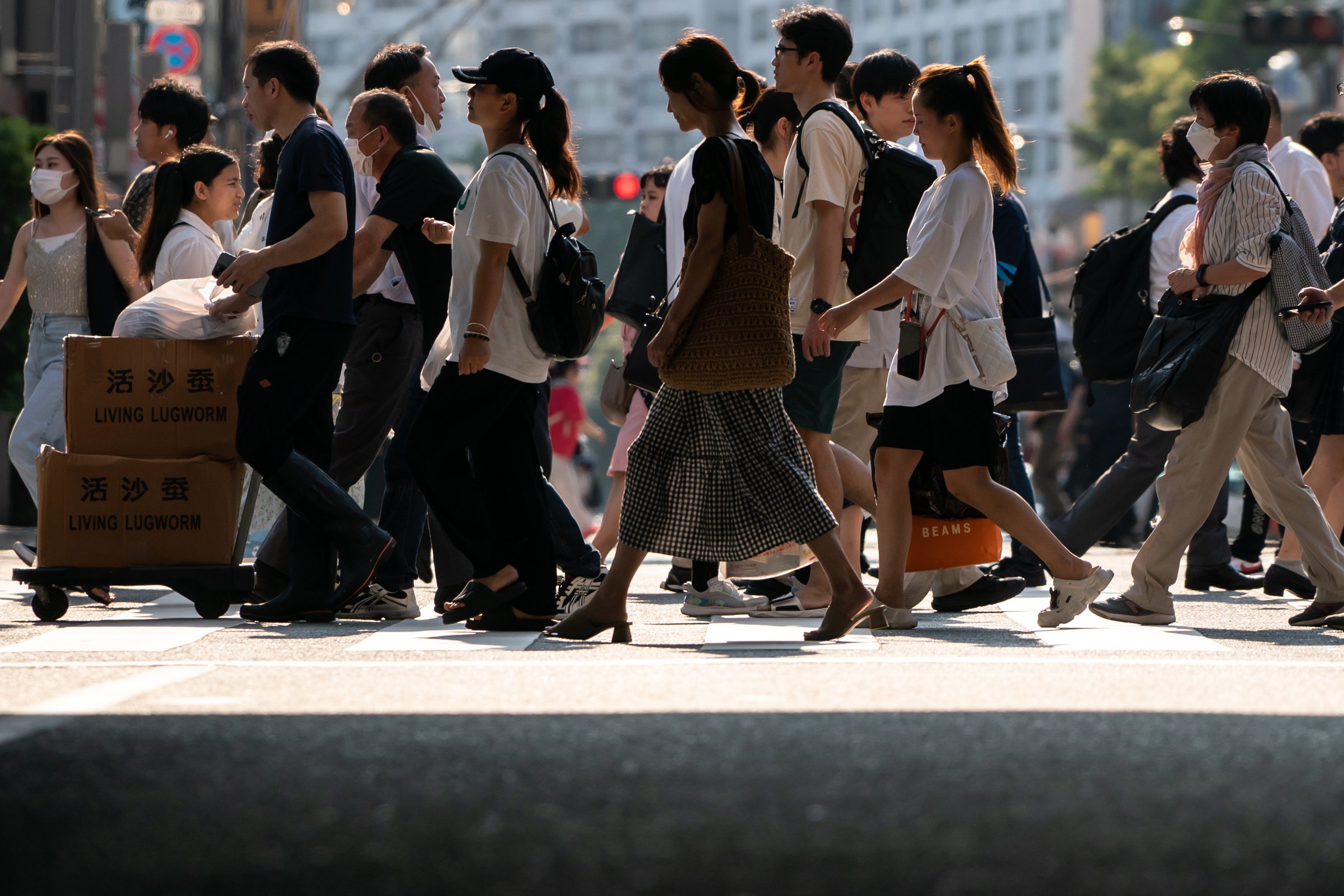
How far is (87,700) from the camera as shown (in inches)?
198

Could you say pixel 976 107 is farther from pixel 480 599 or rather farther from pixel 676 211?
pixel 480 599

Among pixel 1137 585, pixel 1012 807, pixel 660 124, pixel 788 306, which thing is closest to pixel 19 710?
pixel 1012 807

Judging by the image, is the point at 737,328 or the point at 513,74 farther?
the point at 513,74

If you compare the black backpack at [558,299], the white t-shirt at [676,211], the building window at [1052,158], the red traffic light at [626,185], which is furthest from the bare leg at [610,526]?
the building window at [1052,158]

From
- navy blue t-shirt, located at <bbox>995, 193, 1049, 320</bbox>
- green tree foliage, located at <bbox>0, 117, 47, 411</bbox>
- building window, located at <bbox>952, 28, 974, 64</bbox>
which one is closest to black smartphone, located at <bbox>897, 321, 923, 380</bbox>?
navy blue t-shirt, located at <bbox>995, 193, 1049, 320</bbox>

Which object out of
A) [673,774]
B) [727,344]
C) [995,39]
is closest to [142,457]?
[727,344]

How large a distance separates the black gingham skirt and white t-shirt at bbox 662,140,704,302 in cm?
109

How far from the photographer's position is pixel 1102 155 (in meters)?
69.2

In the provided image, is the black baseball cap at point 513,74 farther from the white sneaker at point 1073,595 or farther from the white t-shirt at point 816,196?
the white sneaker at point 1073,595

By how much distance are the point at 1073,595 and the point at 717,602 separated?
1.53 m

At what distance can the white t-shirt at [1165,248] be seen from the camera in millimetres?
9312

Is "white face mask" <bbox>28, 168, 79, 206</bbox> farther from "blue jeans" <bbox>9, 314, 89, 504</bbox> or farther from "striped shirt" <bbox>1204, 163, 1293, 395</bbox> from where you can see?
"striped shirt" <bbox>1204, 163, 1293, 395</bbox>

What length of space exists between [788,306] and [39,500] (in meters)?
3.09

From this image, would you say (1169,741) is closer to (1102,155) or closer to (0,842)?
(0,842)
